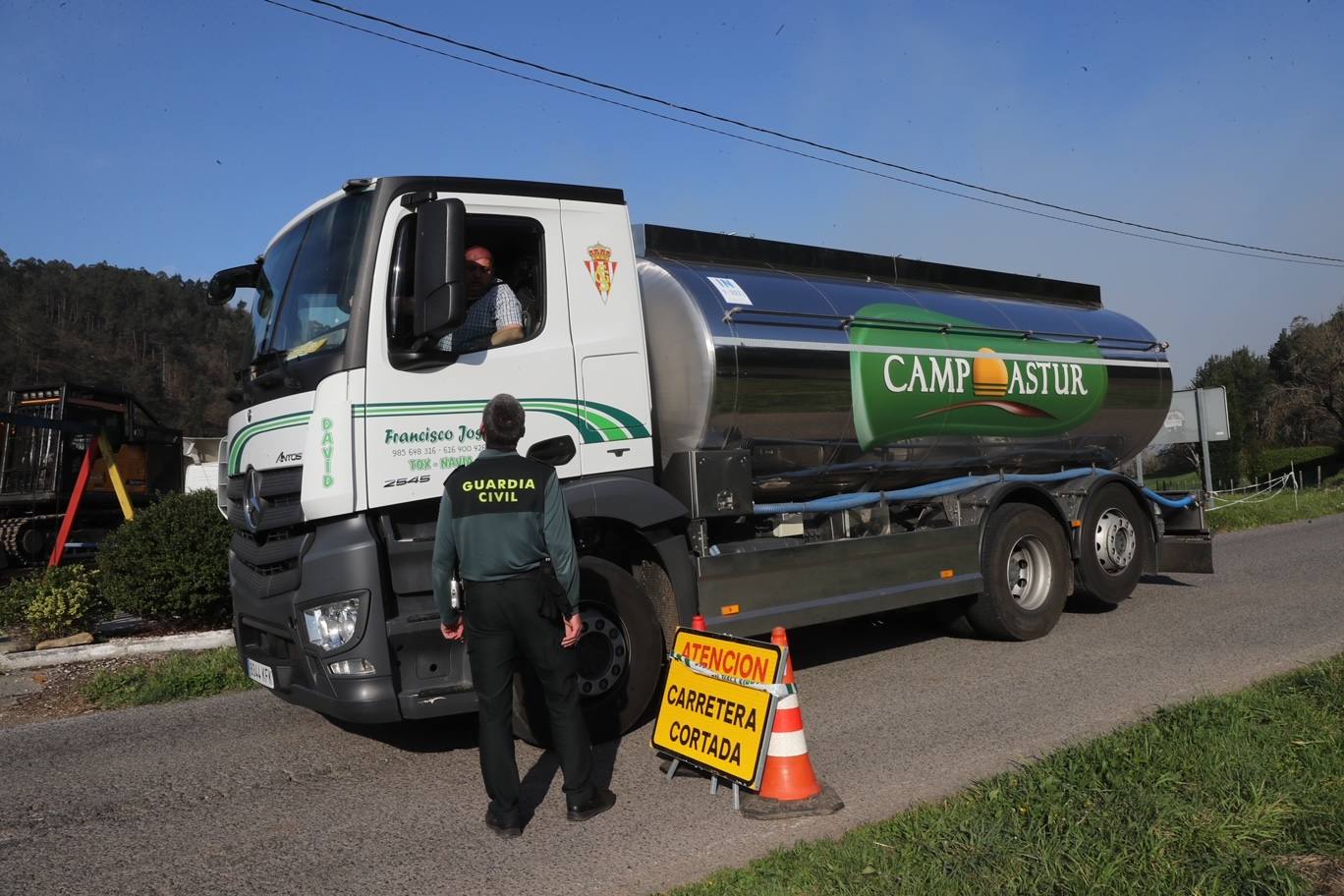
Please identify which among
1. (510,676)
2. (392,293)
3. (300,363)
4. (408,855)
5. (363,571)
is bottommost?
(408,855)

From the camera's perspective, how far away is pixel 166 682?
738cm

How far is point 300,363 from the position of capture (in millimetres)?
5105

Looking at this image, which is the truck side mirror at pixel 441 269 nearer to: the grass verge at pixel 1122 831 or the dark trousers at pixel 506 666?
the dark trousers at pixel 506 666

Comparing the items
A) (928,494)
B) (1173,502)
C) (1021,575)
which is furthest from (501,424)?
(1173,502)

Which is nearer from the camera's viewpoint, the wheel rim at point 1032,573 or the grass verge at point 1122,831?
the grass verge at point 1122,831

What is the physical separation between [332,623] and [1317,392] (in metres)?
56.5

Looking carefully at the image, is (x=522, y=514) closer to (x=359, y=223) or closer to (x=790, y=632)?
(x=359, y=223)

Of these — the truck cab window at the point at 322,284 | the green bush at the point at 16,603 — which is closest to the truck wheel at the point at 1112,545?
the truck cab window at the point at 322,284

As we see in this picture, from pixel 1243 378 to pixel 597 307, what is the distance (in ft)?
287

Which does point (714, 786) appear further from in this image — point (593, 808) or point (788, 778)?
point (593, 808)

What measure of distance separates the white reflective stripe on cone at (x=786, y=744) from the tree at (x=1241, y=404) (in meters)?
51.7

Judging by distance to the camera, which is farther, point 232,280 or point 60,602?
point 60,602

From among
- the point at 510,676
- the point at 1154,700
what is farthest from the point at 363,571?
the point at 1154,700

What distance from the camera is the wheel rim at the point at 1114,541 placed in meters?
9.12
